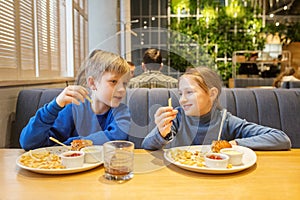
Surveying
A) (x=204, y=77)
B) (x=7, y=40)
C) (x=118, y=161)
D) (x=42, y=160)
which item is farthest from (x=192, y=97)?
(x=7, y=40)

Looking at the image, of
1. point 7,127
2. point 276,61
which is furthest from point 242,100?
point 276,61

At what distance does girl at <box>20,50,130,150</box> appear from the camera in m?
1.11

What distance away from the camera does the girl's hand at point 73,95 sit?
108 cm

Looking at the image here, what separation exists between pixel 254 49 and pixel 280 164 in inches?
312

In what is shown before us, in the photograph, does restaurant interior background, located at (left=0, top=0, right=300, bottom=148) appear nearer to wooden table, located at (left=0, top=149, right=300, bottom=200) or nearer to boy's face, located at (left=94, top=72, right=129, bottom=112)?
boy's face, located at (left=94, top=72, right=129, bottom=112)

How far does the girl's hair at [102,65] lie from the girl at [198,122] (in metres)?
0.20

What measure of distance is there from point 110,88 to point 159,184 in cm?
43

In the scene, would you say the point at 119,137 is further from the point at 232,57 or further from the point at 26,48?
the point at 232,57

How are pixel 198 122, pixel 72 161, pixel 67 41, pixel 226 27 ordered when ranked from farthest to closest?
pixel 226 27
pixel 67 41
pixel 198 122
pixel 72 161

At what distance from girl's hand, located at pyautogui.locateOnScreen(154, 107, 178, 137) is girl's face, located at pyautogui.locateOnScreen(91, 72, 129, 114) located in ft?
0.64

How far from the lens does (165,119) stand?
3.32 feet

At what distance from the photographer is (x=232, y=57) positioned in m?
8.27

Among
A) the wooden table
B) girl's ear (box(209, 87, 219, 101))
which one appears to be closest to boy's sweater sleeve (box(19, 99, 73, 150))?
the wooden table

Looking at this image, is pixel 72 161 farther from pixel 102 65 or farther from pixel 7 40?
pixel 7 40
